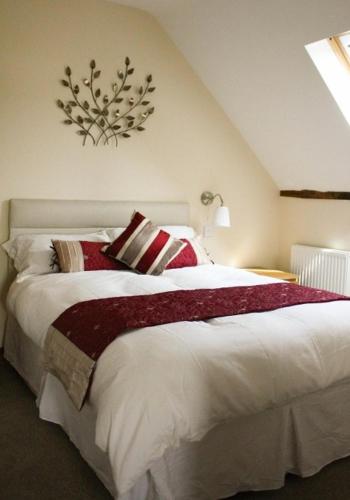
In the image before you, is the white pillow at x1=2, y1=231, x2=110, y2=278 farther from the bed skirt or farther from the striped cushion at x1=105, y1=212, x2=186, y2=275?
the bed skirt

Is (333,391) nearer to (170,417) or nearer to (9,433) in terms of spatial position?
(170,417)

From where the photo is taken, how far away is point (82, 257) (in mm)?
3320

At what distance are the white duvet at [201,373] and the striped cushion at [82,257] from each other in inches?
28.7

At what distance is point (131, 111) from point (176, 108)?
0.46 m

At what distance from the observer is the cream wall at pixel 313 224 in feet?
13.9

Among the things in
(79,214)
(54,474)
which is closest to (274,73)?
(79,214)

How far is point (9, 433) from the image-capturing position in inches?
99.7

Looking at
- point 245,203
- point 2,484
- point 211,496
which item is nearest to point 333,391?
point 211,496

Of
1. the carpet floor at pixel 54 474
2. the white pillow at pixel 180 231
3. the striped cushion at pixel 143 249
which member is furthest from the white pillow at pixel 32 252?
the carpet floor at pixel 54 474

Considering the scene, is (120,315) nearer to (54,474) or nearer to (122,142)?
(54,474)

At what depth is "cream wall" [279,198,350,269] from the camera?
422 cm

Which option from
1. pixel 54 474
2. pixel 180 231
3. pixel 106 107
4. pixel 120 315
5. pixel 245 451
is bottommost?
pixel 54 474

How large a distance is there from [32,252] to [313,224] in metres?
2.62

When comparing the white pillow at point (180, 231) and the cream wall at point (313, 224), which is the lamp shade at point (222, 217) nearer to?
the white pillow at point (180, 231)
